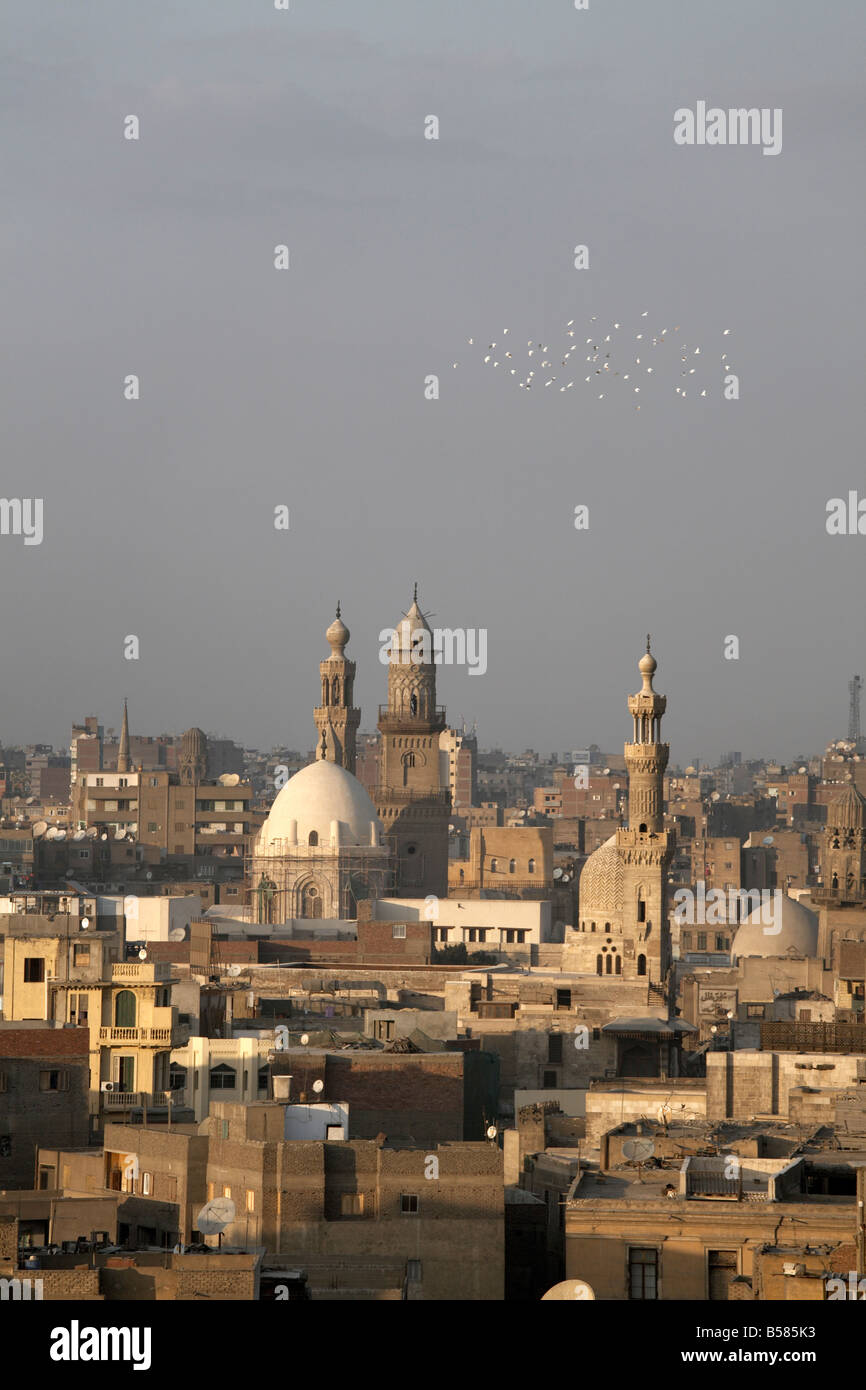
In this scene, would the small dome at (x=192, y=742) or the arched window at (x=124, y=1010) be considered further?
the small dome at (x=192, y=742)

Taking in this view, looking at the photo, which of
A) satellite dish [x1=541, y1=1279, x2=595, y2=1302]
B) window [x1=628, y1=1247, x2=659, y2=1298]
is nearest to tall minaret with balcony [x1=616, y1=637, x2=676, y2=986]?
window [x1=628, y1=1247, x2=659, y2=1298]

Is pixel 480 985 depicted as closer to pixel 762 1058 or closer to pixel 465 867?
pixel 762 1058

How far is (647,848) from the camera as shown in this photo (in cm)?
6612

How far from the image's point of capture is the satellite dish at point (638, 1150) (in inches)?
1194

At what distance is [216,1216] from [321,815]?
6004cm

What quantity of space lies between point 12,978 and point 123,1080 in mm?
6013

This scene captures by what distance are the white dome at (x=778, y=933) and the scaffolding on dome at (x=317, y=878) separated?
606 inches

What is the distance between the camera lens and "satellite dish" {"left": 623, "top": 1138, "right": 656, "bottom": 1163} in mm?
30328

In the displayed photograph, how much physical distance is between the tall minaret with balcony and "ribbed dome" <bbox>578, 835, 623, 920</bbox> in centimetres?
29

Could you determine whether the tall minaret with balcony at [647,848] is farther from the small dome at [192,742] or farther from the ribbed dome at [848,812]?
the small dome at [192,742]

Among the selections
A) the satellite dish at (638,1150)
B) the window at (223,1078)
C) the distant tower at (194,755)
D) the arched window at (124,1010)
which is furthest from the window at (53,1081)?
the distant tower at (194,755)

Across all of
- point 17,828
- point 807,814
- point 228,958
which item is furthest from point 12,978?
point 807,814
